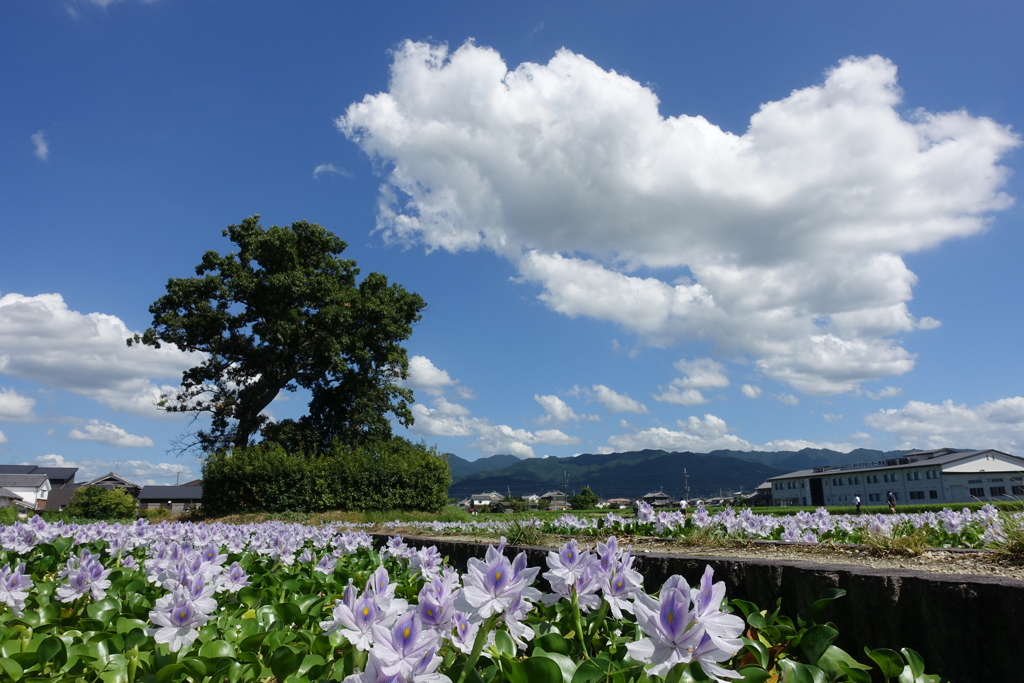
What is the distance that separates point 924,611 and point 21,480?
81.4 meters

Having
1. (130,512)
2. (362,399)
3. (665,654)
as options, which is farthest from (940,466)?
(665,654)

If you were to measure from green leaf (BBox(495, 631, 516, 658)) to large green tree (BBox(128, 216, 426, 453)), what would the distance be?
20.4m

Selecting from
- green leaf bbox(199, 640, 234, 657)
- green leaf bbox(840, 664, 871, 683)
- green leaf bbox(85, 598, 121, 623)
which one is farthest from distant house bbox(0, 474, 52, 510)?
green leaf bbox(840, 664, 871, 683)

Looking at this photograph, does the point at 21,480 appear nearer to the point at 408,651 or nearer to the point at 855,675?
the point at 408,651

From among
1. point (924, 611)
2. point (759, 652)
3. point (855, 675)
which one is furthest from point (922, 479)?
point (759, 652)

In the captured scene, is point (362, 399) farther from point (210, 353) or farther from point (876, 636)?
point (876, 636)

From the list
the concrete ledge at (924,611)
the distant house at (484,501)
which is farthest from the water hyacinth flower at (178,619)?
the distant house at (484,501)

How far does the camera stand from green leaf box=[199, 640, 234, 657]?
195cm

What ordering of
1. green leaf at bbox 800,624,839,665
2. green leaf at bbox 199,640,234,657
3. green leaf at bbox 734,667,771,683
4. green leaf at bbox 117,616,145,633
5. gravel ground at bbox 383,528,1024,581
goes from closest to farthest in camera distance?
1. green leaf at bbox 734,667,771,683
2. green leaf at bbox 800,624,839,665
3. green leaf at bbox 199,640,234,657
4. green leaf at bbox 117,616,145,633
5. gravel ground at bbox 383,528,1024,581

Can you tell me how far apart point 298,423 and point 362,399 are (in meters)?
2.62

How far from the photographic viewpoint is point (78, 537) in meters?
5.15

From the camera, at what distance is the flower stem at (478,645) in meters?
1.23

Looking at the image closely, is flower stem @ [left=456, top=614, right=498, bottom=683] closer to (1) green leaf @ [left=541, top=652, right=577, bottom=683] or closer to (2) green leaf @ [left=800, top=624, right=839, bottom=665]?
(1) green leaf @ [left=541, top=652, right=577, bottom=683]

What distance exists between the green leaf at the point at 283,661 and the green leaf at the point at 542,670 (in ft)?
2.87
